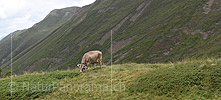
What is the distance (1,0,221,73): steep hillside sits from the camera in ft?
203

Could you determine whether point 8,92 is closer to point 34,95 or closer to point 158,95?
point 34,95

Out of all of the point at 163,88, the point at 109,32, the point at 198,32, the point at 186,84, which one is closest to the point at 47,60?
the point at 109,32

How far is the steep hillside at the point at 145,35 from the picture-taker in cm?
6197

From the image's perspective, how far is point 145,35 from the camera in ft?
288

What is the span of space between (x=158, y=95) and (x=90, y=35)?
122469 millimetres

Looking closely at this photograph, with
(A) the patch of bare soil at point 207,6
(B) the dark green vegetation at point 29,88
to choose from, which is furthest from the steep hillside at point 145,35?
(B) the dark green vegetation at point 29,88

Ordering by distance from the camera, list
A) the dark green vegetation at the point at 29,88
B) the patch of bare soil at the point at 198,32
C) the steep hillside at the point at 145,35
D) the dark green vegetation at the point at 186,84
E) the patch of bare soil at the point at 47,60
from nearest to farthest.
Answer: the dark green vegetation at the point at 186,84
the dark green vegetation at the point at 29,88
the steep hillside at the point at 145,35
the patch of bare soil at the point at 198,32
the patch of bare soil at the point at 47,60

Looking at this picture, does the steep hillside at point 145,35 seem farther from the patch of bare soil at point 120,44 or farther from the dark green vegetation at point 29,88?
the dark green vegetation at point 29,88

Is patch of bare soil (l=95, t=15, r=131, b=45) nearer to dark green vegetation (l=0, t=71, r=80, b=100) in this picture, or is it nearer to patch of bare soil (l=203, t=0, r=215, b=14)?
patch of bare soil (l=203, t=0, r=215, b=14)

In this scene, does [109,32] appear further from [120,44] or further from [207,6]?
[207,6]

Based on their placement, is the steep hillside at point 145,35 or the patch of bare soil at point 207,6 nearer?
the steep hillside at point 145,35

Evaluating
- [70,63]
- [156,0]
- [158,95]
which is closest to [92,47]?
[70,63]

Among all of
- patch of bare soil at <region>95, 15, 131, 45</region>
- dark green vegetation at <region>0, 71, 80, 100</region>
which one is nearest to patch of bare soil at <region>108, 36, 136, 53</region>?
patch of bare soil at <region>95, 15, 131, 45</region>

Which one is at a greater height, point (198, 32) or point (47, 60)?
point (198, 32)
